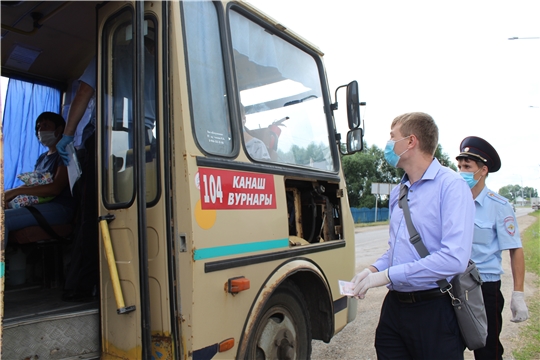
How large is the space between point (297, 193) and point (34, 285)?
218 centimetres

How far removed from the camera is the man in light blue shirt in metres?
2.05

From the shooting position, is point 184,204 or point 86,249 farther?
point 86,249

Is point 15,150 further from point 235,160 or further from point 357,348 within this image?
point 357,348

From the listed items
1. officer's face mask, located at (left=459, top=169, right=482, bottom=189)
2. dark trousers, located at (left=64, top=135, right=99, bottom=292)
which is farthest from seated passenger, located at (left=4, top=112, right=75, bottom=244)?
officer's face mask, located at (left=459, top=169, right=482, bottom=189)

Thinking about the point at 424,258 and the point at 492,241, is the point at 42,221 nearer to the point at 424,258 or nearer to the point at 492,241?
the point at 424,258

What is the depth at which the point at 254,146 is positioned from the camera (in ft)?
9.45

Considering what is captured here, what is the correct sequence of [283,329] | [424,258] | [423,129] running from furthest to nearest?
1. [283,329]
2. [423,129]
3. [424,258]

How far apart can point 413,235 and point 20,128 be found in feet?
12.8

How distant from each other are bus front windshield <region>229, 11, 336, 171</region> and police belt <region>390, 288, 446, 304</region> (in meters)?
1.27

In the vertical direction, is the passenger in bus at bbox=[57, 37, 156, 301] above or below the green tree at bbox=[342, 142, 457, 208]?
below

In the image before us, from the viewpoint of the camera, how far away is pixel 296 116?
3588 mm

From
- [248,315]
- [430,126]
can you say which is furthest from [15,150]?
[430,126]

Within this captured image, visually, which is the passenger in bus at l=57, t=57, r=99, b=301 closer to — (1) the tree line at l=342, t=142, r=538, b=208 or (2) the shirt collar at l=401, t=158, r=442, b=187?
(2) the shirt collar at l=401, t=158, r=442, b=187

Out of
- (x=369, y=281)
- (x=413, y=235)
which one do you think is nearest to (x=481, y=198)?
(x=413, y=235)
